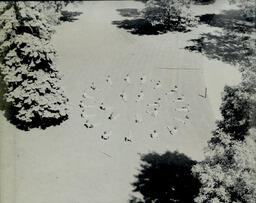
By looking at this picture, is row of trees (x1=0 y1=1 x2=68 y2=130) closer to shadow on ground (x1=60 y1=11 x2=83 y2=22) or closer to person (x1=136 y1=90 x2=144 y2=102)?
person (x1=136 y1=90 x2=144 y2=102)

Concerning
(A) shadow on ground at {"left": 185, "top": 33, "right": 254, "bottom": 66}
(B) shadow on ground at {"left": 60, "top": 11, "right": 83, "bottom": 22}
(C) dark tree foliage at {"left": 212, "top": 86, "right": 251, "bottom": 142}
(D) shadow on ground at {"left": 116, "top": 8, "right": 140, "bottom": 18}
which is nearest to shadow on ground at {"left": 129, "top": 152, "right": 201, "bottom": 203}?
(C) dark tree foliage at {"left": 212, "top": 86, "right": 251, "bottom": 142}

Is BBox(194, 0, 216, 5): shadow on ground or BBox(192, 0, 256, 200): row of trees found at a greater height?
BBox(194, 0, 216, 5): shadow on ground

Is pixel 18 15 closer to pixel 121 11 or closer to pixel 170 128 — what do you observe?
pixel 170 128

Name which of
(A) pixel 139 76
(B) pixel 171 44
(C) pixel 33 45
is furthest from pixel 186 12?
(C) pixel 33 45

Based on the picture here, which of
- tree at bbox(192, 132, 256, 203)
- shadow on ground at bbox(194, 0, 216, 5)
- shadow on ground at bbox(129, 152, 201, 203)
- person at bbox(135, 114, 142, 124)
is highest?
shadow on ground at bbox(194, 0, 216, 5)

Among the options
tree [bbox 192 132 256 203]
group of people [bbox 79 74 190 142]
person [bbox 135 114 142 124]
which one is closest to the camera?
tree [bbox 192 132 256 203]

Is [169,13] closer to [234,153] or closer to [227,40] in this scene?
[227,40]
